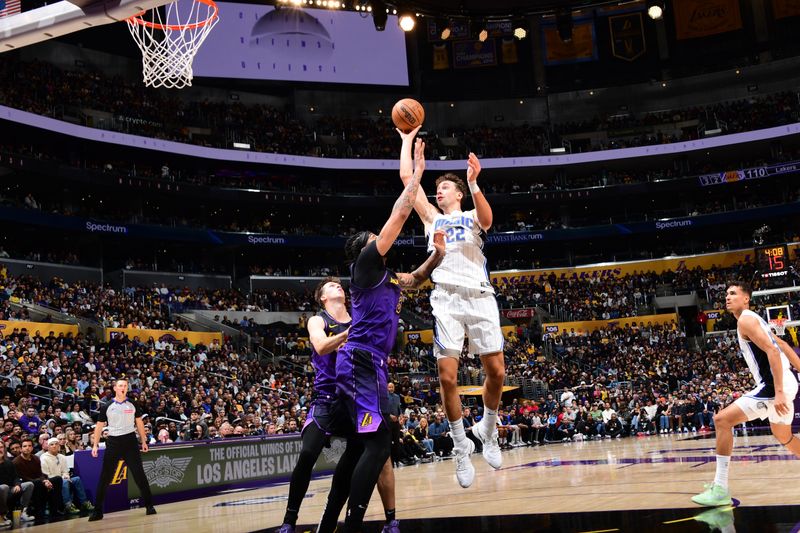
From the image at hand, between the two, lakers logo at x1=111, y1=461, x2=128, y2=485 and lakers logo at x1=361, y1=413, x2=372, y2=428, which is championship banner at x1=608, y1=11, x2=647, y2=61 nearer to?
lakers logo at x1=111, y1=461, x2=128, y2=485

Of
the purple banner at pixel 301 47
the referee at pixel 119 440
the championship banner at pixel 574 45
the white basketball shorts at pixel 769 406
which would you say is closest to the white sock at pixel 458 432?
the white basketball shorts at pixel 769 406

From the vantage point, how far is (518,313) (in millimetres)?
39625

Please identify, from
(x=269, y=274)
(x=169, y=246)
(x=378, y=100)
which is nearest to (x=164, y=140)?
(x=169, y=246)

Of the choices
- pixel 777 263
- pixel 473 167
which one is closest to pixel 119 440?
pixel 473 167

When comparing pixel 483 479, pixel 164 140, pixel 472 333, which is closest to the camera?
pixel 472 333

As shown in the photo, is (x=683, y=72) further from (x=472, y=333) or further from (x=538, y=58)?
(x=472, y=333)

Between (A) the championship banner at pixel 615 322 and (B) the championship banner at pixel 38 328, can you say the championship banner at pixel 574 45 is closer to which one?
(A) the championship banner at pixel 615 322

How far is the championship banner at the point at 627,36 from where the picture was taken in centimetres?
4672

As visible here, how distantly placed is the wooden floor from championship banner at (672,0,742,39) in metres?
37.9

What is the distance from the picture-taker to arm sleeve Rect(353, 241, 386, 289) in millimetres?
5371

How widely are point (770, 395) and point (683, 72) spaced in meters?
43.8

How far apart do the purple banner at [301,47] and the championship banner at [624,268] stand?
1283cm

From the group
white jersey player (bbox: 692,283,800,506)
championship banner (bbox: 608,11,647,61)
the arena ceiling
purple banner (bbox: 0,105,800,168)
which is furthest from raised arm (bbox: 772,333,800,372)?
championship banner (bbox: 608,11,647,61)

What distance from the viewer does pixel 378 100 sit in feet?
157
